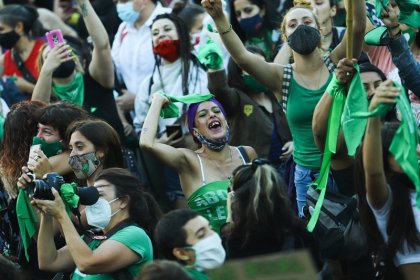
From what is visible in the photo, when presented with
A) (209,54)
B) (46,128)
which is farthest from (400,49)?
(46,128)

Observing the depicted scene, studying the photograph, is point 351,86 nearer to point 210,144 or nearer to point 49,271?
point 210,144

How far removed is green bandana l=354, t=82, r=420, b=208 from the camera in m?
5.71

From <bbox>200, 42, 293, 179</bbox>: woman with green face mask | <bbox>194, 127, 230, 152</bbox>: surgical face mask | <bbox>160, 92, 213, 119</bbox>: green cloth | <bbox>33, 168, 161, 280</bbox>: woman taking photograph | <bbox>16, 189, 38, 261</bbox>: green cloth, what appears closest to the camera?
<bbox>33, 168, 161, 280</bbox>: woman taking photograph

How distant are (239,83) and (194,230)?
3.57 metres

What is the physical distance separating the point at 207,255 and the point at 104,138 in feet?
6.14

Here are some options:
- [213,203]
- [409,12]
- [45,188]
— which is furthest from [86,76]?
[409,12]

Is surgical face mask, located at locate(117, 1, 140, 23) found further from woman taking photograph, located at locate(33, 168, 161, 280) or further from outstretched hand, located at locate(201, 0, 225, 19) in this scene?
woman taking photograph, located at locate(33, 168, 161, 280)

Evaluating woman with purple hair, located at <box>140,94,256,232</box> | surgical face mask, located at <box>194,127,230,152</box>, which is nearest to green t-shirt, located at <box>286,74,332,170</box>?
woman with purple hair, located at <box>140,94,256,232</box>

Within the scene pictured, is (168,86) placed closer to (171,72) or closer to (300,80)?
(171,72)

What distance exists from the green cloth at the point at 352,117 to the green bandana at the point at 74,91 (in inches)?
134

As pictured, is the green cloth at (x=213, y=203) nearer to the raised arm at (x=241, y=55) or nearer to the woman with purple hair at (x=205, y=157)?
the woman with purple hair at (x=205, y=157)

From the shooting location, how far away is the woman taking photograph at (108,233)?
636cm

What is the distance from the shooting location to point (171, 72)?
9.70 m

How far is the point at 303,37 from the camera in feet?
25.2
